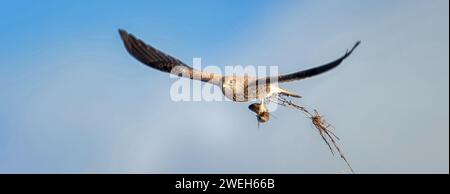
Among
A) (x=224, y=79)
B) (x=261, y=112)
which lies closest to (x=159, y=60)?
(x=224, y=79)

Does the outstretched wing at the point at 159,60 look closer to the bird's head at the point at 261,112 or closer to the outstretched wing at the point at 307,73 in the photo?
the bird's head at the point at 261,112

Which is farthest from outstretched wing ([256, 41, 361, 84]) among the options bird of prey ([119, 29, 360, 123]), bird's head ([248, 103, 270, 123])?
bird's head ([248, 103, 270, 123])

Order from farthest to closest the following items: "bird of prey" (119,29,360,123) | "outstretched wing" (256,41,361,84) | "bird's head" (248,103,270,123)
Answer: "bird's head" (248,103,270,123) < "bird of prey" (119,29,360,123) < "outstretched wing" (256,41,361,84)

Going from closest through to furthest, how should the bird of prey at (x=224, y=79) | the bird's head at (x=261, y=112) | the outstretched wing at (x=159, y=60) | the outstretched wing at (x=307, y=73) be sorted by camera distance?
the outstretched wing at (x=307, y=73), the bird of prey at (x=224, y=79), the outstretched wing at (x=159, y=60), the bird's head at (x=261, y=112)

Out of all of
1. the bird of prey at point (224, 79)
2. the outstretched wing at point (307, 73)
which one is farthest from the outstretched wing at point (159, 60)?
the outstretched wing at point (307, 73)

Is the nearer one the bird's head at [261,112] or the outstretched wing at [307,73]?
the outstretched wing at [307,73]

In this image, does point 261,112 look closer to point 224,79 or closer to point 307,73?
point 224,79

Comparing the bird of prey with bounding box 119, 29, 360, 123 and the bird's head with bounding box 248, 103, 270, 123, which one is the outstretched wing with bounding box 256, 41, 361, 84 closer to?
the bird of prey with bounding box 119, 29, 360, 123
